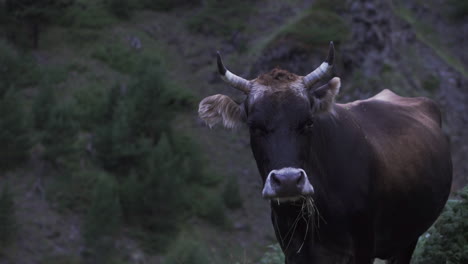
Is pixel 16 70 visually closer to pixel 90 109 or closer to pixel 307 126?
pixel 90 109

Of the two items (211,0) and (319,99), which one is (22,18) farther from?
(319,99)

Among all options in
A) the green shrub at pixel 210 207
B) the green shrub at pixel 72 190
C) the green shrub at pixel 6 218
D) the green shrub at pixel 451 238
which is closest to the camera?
the green shrub at pixel 451 238

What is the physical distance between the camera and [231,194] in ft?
91.7

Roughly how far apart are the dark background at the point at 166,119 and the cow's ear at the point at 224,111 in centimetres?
1945

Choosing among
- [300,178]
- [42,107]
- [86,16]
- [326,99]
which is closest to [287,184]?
[300,178]

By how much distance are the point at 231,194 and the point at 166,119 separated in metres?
6.31

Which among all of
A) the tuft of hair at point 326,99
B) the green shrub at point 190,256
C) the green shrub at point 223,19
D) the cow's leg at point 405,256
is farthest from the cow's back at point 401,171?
the green shrub at point 223,19

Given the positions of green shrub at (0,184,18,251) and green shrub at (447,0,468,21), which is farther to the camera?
green shrub at (447,0,468,21)

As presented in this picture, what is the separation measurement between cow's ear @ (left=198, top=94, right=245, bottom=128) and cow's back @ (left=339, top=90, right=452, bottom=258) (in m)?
1.21

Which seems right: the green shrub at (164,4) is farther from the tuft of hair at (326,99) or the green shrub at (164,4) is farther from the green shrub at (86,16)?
the tuft of hair at (326,99)

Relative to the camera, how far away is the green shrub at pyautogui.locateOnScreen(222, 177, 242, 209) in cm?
2788

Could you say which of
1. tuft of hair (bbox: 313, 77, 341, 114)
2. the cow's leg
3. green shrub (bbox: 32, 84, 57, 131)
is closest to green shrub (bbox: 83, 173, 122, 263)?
green shrub (bbox: 32, 84, 57, 131)

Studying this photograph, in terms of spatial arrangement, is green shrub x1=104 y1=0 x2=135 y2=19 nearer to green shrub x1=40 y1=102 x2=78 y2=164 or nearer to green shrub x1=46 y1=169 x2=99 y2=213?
green shrub x1=40 y1=102 x2=78 y2=164

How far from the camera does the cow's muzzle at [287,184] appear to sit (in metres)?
4.49
